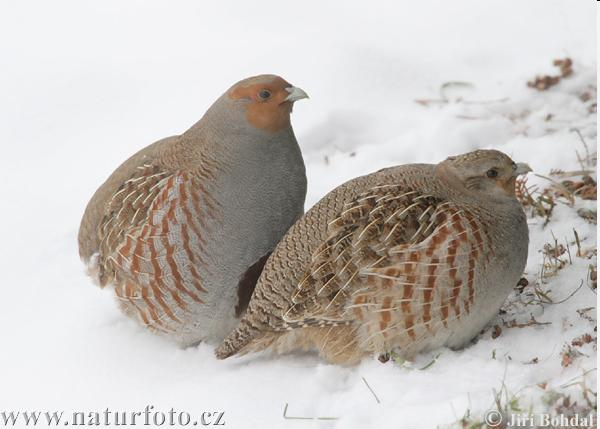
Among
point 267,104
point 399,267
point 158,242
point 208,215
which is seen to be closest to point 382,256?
point 399,267

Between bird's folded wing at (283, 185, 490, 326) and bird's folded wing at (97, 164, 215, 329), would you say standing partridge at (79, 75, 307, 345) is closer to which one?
bird's folded wing at (97, 164, 215, 329)

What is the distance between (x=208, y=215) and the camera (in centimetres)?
507

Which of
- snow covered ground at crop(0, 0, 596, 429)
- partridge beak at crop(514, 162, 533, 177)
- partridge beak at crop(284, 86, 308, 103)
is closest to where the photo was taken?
snow covered ground at crop(0, 0, 596, 429)

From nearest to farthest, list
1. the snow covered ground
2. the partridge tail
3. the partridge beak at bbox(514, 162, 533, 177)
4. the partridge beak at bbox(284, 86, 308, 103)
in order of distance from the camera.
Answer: the snow covered ground → the partridge beak at bbox(514, 162, 533, 177) → the partridge tail → the partridge beak at bbox(284, 86, 308, 103)

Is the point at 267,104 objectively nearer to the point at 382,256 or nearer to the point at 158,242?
the point at 158,242

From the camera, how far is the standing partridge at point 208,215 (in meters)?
5.07

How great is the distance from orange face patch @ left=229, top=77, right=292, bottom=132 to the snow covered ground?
136 cm

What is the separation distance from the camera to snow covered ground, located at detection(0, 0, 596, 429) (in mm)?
4387

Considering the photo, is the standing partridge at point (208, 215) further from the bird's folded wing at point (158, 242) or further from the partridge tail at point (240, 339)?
the partridge tail at point (240, 339)

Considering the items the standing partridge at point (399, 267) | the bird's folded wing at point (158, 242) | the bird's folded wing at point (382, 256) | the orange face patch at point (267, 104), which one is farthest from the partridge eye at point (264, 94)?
the bird's folded wing at point (382, 256)

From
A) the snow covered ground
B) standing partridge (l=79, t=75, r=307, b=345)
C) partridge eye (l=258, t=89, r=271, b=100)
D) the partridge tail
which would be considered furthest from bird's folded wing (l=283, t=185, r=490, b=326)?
partridge eye (l=258, t=89, r=271, b=100)

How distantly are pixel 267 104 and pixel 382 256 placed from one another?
4.03 feet

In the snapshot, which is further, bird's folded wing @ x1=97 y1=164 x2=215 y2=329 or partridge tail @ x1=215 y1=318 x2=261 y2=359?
bird's folded wing @ x1=97 y1=164 x2=215 y2=329

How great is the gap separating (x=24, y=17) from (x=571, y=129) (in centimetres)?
579
